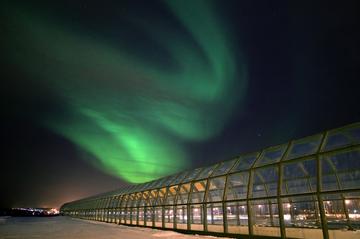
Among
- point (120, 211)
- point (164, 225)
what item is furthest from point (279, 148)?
point (120, 211)

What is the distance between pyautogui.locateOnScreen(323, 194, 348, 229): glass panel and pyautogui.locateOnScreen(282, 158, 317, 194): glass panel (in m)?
1.22

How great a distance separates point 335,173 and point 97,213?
39.9 metres

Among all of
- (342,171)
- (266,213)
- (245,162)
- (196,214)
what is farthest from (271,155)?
(196,214)

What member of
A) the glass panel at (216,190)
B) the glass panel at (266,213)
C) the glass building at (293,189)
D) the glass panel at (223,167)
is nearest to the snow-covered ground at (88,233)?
the glass building at (293,189)

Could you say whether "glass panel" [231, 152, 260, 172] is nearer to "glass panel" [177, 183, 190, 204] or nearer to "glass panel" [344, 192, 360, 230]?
"glass panel" [344, 192, 360, 230]

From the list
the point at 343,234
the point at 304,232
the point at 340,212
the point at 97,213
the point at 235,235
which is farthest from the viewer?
the point at 97,213

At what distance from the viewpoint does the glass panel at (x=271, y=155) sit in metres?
14.3

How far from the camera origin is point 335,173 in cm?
1563

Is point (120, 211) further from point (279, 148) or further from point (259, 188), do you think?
point (279, 148)

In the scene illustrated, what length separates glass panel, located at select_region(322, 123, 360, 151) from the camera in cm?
1211

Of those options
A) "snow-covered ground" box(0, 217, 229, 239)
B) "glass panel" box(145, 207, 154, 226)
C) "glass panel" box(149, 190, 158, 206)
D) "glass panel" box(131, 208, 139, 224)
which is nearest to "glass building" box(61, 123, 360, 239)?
"glass panel" box(145, 207, 154, 226)

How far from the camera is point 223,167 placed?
18188mm

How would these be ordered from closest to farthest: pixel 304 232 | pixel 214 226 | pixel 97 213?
pixel 304 232, pixel 214 226, pixel 97 213

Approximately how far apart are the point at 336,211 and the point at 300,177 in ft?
8.67
